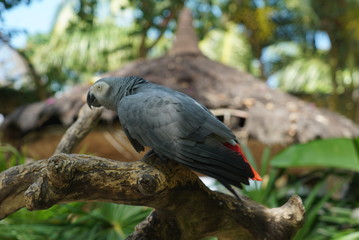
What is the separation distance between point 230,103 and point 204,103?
0.96ft

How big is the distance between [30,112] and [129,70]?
1.11 meters

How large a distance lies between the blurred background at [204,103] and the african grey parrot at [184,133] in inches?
42.5

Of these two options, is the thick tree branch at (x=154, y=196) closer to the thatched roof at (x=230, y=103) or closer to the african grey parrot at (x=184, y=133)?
the african grey parrot at (x=184, y=133)

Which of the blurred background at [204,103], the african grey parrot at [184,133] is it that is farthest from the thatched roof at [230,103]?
the african grey parrot at [184,133]

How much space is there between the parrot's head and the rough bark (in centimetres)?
31

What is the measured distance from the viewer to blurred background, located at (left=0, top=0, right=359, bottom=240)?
3.10 metres

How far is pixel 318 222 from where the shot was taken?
382cm

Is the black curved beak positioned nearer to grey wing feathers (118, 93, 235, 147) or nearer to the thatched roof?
grey wing feathers (118, 93, 235, 147)

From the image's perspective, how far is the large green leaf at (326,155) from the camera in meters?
3.68

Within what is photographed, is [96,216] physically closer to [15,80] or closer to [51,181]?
[51,181]

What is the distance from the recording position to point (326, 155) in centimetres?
372

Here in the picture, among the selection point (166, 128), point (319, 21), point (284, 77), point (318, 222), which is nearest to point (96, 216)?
point (166, 128)

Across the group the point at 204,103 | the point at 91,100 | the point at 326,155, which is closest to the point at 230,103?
the point at 204,103

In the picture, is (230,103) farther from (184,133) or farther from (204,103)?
(184,133)
